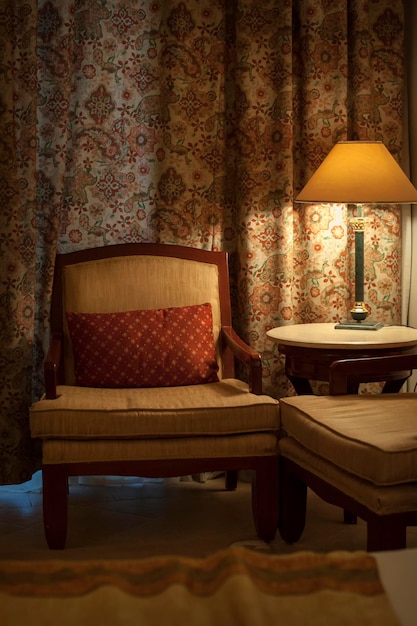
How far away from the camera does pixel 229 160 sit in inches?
151

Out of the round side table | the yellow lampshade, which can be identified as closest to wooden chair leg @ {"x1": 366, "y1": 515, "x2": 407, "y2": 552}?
the round side table

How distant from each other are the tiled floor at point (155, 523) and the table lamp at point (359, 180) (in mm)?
813

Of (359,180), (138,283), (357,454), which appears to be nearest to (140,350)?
(138,283)

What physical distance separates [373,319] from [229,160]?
91 centimetres

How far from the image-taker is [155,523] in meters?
3.23

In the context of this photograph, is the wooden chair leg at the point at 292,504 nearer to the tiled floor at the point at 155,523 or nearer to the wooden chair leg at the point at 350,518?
the tiled floor at the point at 155,523

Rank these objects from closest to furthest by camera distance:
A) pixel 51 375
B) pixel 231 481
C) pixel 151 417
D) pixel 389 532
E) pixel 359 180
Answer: pixel 389 532, pixel 151 417, pixel 51 375, pixel 359 180, pixel 231 481

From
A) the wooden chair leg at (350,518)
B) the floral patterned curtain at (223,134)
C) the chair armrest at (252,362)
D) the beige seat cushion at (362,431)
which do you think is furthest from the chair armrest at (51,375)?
the wooden chair leg at (350,518)

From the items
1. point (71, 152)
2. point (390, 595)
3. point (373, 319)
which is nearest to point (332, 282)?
point (373, 319)

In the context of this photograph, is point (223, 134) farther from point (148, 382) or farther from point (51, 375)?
point (51, 375)

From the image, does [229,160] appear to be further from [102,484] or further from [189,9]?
[102,484]

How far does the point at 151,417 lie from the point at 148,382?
1.39ft

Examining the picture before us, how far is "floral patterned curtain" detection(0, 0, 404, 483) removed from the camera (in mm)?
3648

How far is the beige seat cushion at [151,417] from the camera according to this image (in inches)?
112
